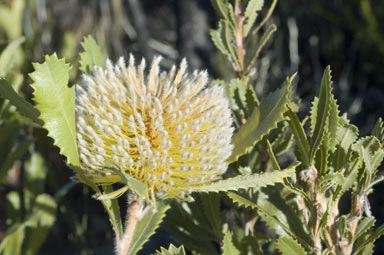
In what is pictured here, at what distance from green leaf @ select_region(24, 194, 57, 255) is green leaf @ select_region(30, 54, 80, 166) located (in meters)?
0.46

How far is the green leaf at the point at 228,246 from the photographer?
27.0 inches

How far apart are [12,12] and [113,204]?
1.41 metres

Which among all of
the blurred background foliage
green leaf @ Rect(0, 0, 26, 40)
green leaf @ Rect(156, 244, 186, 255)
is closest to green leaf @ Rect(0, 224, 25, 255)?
the blurred background foliage

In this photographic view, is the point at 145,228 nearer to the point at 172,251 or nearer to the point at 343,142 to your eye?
the point at 172,251

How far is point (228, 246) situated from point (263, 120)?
7.5 inches

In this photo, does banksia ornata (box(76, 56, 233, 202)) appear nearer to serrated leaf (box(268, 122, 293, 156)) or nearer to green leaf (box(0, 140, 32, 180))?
serrated leaf (box(268, 122, 293, 156))

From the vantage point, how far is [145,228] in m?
0.72

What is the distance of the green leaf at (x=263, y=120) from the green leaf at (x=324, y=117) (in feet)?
0.15

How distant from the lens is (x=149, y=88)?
29.2 inches

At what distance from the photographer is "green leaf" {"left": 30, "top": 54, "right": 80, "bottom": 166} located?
1.98 feet

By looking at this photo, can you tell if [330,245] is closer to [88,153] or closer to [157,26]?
[88,153]

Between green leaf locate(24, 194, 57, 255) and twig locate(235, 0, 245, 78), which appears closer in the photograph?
twig locate(235, 0, 245, 78)

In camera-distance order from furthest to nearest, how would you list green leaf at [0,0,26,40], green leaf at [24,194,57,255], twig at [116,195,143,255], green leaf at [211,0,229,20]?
green leaf at [0,0,26,40], green leaf at [24,194,57,255], green leaf at [211,0,229,20], twig at [116,195,143,255]

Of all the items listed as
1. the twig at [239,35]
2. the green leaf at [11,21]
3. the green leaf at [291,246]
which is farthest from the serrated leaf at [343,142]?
the green leaf at [11,21]
